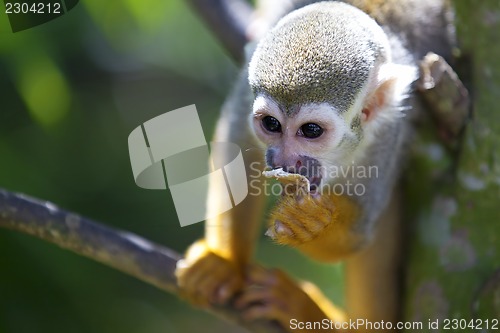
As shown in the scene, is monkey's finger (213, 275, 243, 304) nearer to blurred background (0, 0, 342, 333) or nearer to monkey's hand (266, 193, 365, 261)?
monkey's hand (266, 193, 365, 261)

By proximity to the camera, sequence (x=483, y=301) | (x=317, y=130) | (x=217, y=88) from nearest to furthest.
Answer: (x=317, y=130) → (x=483, y=301) → (x=217, y=88)

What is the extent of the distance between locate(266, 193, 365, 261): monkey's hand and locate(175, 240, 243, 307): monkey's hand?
0.69 meters

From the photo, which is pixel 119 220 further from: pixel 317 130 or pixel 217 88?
pixel 317 130

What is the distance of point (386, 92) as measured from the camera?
9.89 feet

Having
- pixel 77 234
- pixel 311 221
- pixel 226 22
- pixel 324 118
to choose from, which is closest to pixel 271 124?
pixel 324 118

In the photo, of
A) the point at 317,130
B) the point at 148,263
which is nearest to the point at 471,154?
the point at 317,130

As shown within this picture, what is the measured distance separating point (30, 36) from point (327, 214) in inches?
116

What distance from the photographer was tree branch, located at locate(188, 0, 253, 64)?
459 cm

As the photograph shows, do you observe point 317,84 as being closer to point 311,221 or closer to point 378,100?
point 378,100

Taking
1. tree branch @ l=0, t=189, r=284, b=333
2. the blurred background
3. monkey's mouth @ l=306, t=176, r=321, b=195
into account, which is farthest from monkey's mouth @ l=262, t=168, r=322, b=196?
the blurred background

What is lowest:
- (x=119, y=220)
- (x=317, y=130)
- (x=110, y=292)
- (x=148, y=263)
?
(x=110, y=292)

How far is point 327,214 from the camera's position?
9.69ft

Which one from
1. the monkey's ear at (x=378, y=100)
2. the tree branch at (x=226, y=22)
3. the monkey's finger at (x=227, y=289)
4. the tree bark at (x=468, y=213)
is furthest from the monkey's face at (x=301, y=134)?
the tree branch at (x=226, y=22)

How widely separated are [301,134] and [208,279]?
51.7 inches
